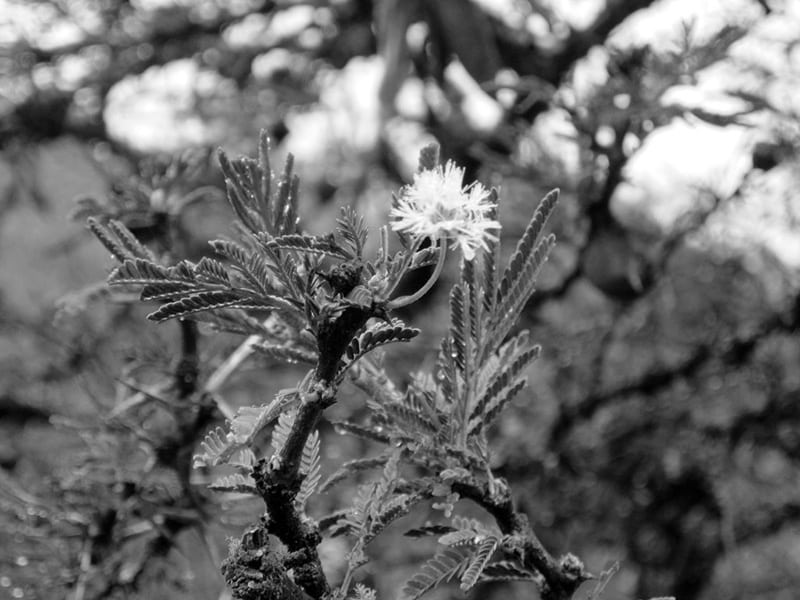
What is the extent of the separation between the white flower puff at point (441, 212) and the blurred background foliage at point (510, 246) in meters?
0.50

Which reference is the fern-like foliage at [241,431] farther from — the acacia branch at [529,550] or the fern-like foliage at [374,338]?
the acacia branch at [529,550]

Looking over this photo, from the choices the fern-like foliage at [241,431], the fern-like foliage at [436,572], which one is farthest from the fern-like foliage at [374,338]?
the fern-like foliage at [436,572]

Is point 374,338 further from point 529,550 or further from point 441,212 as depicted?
point 529,550

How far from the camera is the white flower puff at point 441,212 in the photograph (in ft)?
1.59

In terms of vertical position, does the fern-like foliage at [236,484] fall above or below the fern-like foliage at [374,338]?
below

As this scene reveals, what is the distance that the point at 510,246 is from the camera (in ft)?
6.11

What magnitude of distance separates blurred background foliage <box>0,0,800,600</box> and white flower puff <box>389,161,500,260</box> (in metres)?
0.50

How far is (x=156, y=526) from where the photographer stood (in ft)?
3.08

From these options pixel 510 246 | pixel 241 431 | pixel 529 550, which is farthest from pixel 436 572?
pixel 510 246

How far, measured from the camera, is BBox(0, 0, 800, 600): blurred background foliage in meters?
1.02

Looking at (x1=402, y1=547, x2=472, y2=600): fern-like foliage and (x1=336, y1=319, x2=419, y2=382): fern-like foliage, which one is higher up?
(x1=336, y1=319, x2=419, y2=382): fern-like foliage

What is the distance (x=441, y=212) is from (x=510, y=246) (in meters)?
1.39

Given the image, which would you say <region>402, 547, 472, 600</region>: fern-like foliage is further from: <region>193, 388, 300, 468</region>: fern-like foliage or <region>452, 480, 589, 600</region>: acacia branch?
<region>193, 388, 300, 468</region>: fern-like foliage

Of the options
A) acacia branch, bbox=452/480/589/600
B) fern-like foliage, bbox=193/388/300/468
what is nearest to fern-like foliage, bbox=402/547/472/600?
acacia branch, bbox=452/480/589/600
